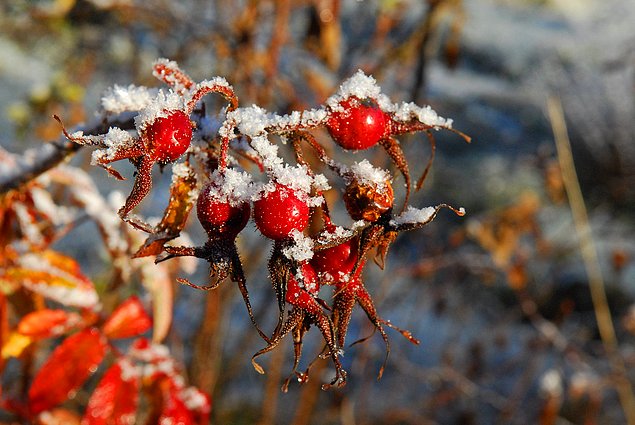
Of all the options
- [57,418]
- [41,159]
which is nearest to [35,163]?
[41,159]

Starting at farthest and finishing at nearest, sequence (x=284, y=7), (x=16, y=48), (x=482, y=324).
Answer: (x=16, y=48), (x=482, y=324), (x=284, y=7)

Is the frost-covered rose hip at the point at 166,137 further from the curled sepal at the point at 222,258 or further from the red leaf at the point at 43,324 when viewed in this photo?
the red leaf at the point at 43,324

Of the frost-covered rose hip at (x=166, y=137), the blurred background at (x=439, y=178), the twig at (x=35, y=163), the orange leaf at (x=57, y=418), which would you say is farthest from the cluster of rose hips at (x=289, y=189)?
the blurred background at (x=439, y=178)

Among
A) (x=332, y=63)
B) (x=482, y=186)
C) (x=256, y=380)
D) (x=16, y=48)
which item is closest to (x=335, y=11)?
(x=332, y=63)

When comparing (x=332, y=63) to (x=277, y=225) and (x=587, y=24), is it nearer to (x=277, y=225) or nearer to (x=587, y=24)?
(x=277, y=225)

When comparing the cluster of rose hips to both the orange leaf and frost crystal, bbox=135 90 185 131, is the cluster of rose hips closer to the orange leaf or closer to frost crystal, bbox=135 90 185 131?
frost crystal, bbox=135 90 185 131

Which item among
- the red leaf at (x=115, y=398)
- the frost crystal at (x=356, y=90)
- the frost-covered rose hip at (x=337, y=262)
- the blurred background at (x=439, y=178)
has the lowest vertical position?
the red leaf at (x=115, y=398)
